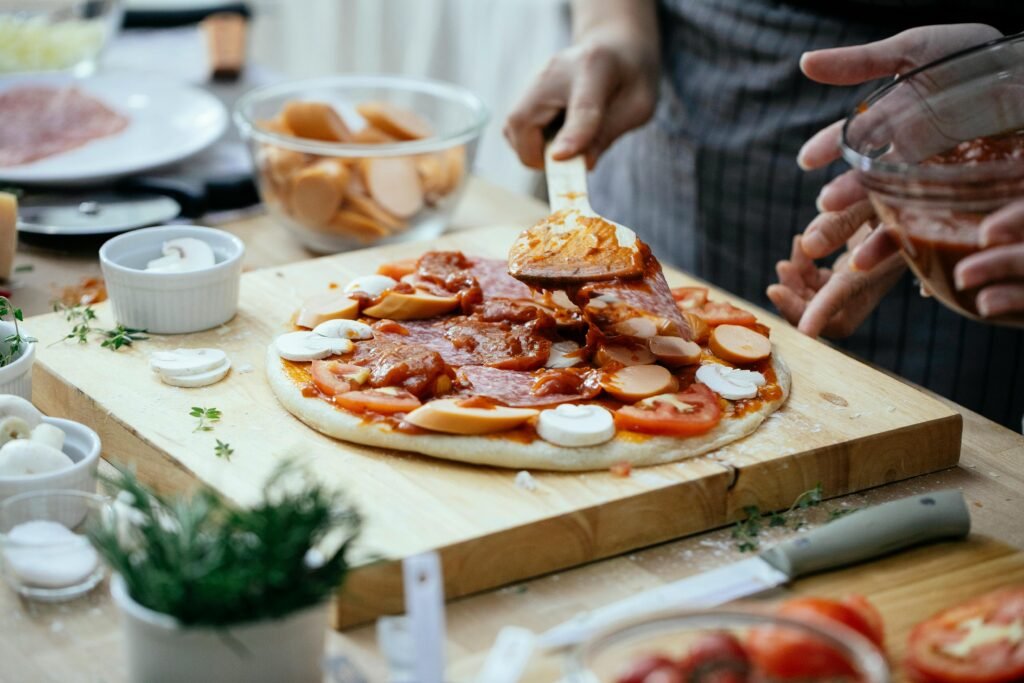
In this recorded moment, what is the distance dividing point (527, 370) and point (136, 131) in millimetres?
1660

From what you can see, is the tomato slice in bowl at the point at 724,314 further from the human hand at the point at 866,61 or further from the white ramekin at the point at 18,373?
the white ramekin at the point at 18,373

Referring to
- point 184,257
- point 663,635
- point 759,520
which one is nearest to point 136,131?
point 184,257

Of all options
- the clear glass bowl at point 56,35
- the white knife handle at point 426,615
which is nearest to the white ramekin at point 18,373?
the white knife handle at point 426,615

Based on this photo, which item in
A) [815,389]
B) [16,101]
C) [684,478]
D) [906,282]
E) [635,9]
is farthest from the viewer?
[16,101]

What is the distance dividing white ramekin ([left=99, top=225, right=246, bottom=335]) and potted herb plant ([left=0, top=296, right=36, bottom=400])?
0.28 metres

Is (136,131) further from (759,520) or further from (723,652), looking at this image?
(723,652)

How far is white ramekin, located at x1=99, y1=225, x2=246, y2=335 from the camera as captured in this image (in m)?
2.23

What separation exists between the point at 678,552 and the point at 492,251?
3.63 ft

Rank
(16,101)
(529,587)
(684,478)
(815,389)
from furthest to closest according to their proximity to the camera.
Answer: (16,101)
(815,389)
(684,478)
(529,587)

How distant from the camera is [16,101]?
3.25 m

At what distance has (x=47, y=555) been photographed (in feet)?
5.10

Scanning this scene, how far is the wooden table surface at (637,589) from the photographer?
1472 mm

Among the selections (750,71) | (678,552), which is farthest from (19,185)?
(678,552)

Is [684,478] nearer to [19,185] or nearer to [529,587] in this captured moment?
[529,587]
